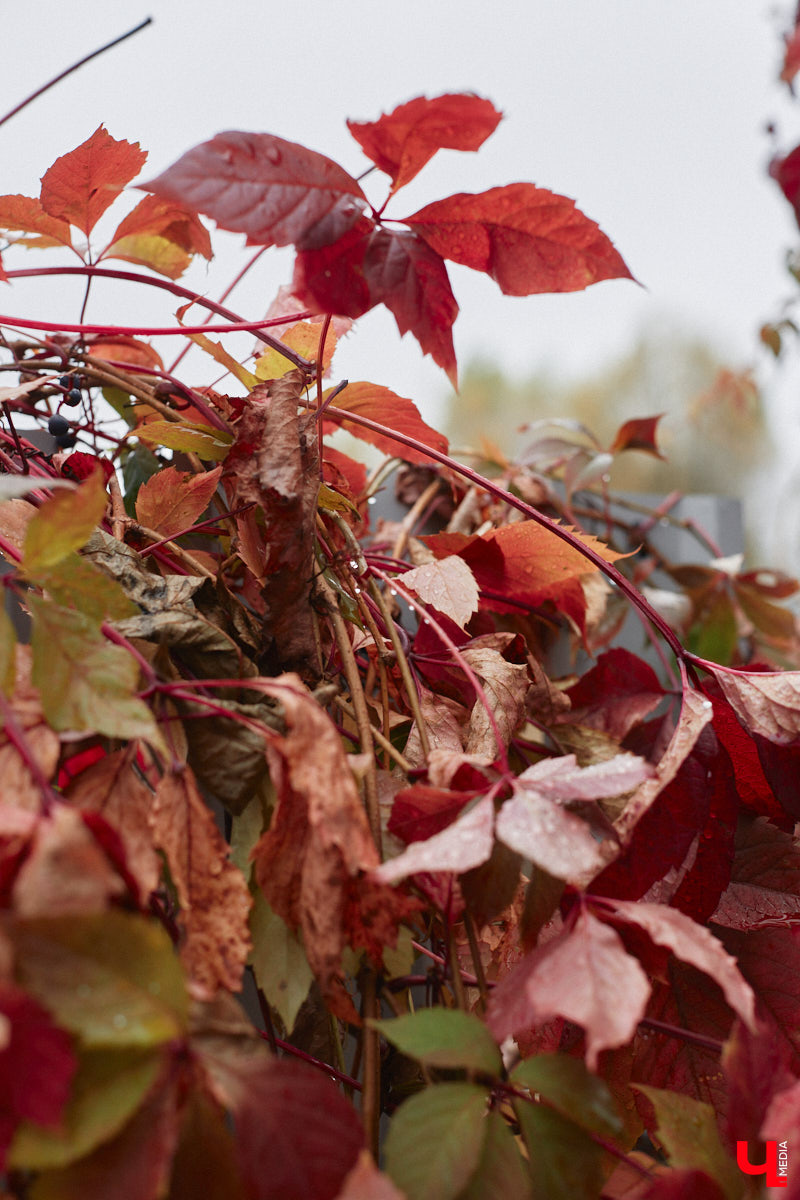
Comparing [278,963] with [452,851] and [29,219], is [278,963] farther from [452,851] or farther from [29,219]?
[29,219]

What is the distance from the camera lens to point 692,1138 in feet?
0.66

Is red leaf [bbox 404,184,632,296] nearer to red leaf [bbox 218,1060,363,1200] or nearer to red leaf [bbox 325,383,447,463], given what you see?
red leaf [bbox 325,383,447,463]

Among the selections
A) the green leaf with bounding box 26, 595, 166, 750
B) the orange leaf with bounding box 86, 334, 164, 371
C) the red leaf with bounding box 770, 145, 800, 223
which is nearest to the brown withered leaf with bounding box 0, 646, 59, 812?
the green leaf with bounding box 26, 595, 166, 750

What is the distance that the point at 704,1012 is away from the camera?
0.28 m

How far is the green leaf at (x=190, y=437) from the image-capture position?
0.31 meters

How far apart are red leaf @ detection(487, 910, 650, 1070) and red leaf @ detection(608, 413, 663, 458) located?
521mm

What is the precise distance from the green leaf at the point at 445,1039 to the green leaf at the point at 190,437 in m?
0.21

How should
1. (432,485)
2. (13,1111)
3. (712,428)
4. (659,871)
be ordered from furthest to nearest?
1. (712,428)
2. (432,485)
3. (659,871)
4. (13,1111)

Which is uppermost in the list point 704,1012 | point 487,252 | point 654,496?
point 487,252

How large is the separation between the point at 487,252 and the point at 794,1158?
10.3 inches

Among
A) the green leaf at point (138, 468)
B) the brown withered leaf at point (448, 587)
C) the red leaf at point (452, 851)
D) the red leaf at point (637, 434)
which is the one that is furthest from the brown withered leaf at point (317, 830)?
the red leaf at point (637, 434)

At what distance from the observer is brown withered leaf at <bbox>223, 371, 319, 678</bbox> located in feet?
0.89

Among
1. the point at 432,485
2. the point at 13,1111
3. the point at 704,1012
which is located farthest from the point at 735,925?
the point at 432,485

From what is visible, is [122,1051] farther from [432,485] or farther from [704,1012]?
[432,485]
